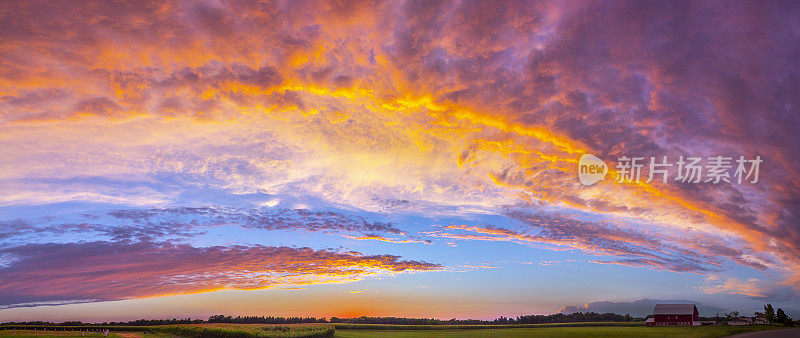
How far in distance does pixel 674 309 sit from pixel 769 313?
115 feet

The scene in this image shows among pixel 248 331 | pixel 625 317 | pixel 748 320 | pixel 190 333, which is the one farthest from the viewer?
pixel 748 320

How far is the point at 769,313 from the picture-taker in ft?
424

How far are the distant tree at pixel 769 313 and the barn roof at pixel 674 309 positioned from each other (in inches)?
1221

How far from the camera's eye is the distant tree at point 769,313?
127875mm

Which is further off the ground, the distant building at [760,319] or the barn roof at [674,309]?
the barn roof at [674,309]

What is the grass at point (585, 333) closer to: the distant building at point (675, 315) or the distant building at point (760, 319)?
the distant building at point (675, 315)

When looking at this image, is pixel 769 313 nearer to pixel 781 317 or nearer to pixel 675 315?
pixel 781 317

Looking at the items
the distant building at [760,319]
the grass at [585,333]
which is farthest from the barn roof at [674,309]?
the distant building at [760,319]

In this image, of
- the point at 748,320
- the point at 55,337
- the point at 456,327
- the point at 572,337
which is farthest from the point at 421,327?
the point at 748,320

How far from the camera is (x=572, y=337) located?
7362 cm

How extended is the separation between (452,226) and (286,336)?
1080 inches

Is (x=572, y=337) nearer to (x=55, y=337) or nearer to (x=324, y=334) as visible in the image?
(x=324, y=334)

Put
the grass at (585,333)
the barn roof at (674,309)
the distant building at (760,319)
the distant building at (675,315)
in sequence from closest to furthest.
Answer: the grass at (585,333), the distant building at (675,315), the barn roof at (674,309), the distant building at (760,319)

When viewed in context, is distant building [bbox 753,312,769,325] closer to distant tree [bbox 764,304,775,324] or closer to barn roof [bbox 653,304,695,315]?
distant tree [bbox 764,304,775,324]
